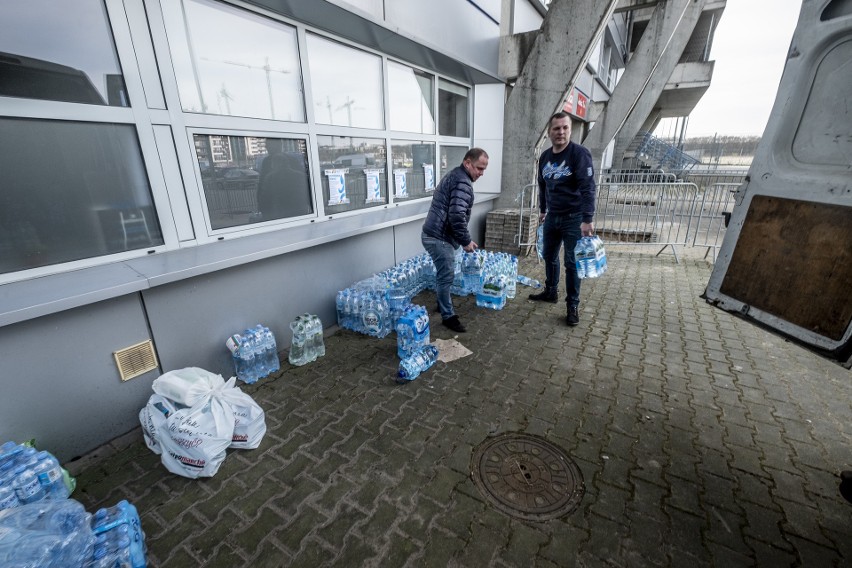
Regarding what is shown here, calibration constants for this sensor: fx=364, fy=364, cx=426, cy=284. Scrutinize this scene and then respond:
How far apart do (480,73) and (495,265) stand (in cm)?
393

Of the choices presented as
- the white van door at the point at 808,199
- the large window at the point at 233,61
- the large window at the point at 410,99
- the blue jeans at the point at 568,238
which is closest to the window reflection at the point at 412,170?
the large window at the point at 410,99

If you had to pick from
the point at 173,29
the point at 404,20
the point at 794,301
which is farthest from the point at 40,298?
the point at 404,20

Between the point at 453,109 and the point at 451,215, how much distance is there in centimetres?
443

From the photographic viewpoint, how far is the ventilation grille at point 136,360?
2705 millimetres

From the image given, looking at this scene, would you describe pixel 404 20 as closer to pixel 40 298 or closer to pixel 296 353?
pixel 296 353

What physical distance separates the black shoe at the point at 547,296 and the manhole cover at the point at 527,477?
2871 millimetres

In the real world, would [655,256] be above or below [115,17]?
below

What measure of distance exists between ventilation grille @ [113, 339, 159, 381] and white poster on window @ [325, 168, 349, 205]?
8.83ft

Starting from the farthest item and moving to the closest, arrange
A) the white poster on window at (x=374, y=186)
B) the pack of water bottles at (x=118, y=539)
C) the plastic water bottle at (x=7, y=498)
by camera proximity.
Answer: the white poster on window at (x=374, y=186), the plastic water bottle at (x=7, y=498), the pack of water bottles at (x=118, y=539)

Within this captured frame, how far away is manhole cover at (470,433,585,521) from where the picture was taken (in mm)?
2191

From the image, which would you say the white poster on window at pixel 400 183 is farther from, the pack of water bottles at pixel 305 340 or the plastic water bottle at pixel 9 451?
the plastic water bottle at pixel 9 451

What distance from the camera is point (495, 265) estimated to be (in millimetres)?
5180

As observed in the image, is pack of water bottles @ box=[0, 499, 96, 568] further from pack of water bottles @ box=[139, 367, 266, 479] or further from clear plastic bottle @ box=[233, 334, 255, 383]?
clear plastic bottle @ box=[233, 334, 255, 383]

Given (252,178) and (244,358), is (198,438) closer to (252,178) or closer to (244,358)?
(244,358)
